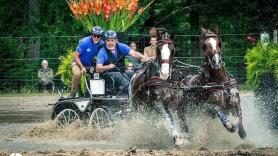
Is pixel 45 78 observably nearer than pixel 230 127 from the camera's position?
No

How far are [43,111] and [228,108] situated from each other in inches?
367

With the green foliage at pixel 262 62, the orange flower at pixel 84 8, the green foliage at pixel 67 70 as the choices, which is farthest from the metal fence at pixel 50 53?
the green foliage at pixel 262 62

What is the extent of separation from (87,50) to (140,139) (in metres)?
2.37

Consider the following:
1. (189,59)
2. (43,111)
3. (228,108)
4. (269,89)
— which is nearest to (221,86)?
(228,108)

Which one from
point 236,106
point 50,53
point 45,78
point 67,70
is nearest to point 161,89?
point 236,106

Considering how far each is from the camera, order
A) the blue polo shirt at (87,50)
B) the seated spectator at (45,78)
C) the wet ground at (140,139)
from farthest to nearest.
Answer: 1. the seated spectator at (45,78)
2. the blue polo shirt at (87,50)
3. the wet ground at (140,139)

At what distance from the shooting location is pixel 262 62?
46.8 feet

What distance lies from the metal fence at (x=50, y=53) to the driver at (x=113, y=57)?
9.51m

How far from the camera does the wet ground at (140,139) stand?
10938 mm

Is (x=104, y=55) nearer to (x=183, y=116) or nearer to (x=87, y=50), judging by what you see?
(x=87, y=50)

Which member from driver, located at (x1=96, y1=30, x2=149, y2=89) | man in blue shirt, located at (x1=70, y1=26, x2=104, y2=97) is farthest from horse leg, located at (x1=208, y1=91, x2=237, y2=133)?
man in blue shirt, located at (x1=70, y1=26, x2=104, y2=97)

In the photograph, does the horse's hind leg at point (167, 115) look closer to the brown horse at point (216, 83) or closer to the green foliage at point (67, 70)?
the brown horse at point (216, 83)

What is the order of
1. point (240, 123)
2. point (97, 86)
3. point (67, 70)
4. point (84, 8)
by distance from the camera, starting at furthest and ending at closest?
point (84, 8)
point (67, 70)
point (97, 86)
point (240, 123)

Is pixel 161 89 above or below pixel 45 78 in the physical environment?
below
